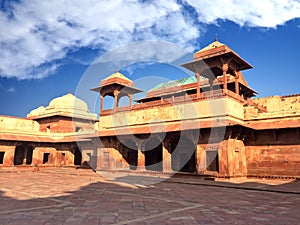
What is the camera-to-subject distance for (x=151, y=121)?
1947cm

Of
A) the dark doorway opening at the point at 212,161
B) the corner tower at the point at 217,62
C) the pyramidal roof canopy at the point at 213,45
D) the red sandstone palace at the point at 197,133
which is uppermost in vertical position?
the pyramidal roof canopy at the point at 213,45

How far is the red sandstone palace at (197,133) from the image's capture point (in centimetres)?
1497

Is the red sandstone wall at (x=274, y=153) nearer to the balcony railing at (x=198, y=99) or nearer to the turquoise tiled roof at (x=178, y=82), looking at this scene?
the balcony railing at (x=198, y=99)

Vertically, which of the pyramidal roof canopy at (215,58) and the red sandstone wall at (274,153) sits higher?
the pyramidal roof canopy at (215,58)

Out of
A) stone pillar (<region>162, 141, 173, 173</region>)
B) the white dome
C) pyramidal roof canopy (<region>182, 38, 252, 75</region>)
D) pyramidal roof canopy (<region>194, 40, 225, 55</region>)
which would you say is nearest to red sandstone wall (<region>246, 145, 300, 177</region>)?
stone pillar (<region>162, 141, 173, 173</region>)

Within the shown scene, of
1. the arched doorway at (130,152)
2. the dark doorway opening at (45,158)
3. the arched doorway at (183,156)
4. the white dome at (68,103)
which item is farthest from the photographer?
the white dome at (68,103)

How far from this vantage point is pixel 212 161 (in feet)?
50.3

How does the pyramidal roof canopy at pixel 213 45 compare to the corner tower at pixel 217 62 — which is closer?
the corner tower at pixel 217 62

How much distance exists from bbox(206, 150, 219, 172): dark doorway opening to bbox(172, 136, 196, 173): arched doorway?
3395mm

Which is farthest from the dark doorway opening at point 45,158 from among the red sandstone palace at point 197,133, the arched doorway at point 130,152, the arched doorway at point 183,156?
the arched doorway at point 183,156

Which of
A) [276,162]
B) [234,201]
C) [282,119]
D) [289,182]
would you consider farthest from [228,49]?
[234,201]

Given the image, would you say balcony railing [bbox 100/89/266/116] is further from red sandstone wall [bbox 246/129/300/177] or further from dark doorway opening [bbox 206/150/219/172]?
dark doorway opening [bbox 206/150/219/172]

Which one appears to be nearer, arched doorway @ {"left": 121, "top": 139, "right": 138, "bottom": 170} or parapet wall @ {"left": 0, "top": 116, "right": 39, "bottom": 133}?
arched doorway @ {"left": 121, "top": 139, "right": 138, "bottom": 170}

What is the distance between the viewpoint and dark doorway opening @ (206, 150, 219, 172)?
15211mm
